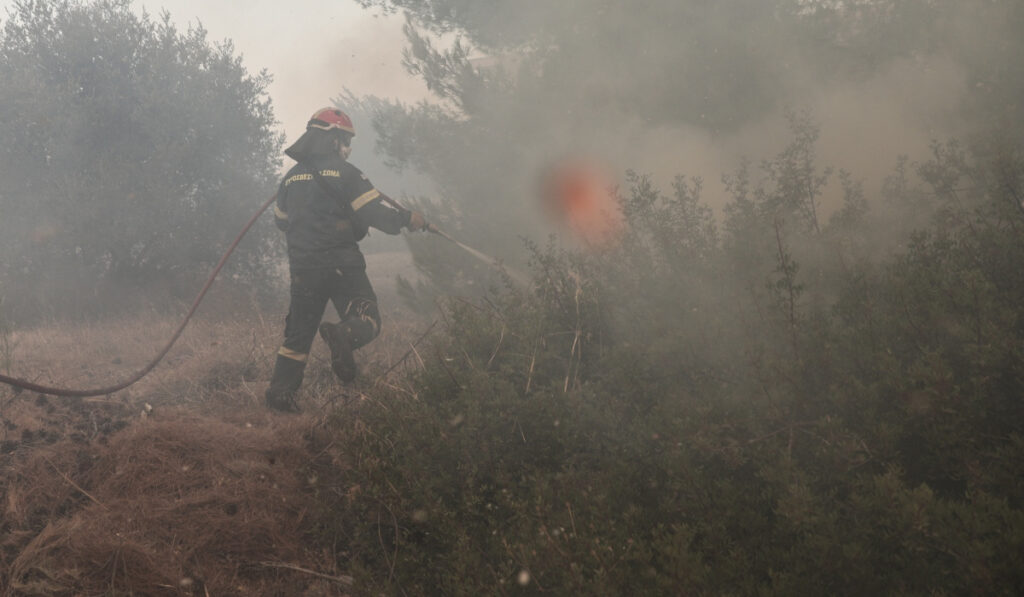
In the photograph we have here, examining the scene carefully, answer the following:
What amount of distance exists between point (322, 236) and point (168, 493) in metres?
2.20

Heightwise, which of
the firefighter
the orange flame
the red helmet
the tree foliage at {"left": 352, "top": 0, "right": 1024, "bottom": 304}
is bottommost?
the firefighter

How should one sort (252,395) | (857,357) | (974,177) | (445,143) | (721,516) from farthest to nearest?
(445,143) → (252,395) → (974,177) → (857,357) → (721,516)

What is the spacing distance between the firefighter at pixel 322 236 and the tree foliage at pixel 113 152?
6.75 meters

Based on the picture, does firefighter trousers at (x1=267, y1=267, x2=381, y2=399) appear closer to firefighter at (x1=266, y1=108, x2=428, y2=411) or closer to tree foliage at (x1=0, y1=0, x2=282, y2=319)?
firefighter at (x1=266, y1=108, x2=428, y2=411)

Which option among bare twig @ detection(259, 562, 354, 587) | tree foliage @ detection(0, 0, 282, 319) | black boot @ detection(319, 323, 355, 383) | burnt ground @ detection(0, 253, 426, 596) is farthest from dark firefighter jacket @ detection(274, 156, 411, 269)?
tree foliage @ detection(0, 0, 282, 319)

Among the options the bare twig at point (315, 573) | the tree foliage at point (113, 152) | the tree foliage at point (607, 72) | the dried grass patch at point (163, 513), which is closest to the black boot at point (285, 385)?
A: the dried grass patch at point (163, 513)

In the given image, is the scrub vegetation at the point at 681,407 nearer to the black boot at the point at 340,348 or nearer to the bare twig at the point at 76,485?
the bare twig at the point at 76,485

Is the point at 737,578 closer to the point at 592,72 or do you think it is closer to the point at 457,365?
the point at 457,365

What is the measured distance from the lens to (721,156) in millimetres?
7633

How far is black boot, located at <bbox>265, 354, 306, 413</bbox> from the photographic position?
453 centimetres

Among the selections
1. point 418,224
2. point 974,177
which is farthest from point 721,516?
point 418,224

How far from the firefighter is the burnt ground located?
420 mm

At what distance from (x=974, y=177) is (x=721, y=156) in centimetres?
388

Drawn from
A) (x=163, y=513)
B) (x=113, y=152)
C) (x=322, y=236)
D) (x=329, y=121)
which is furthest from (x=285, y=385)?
(x=113, y=152)
